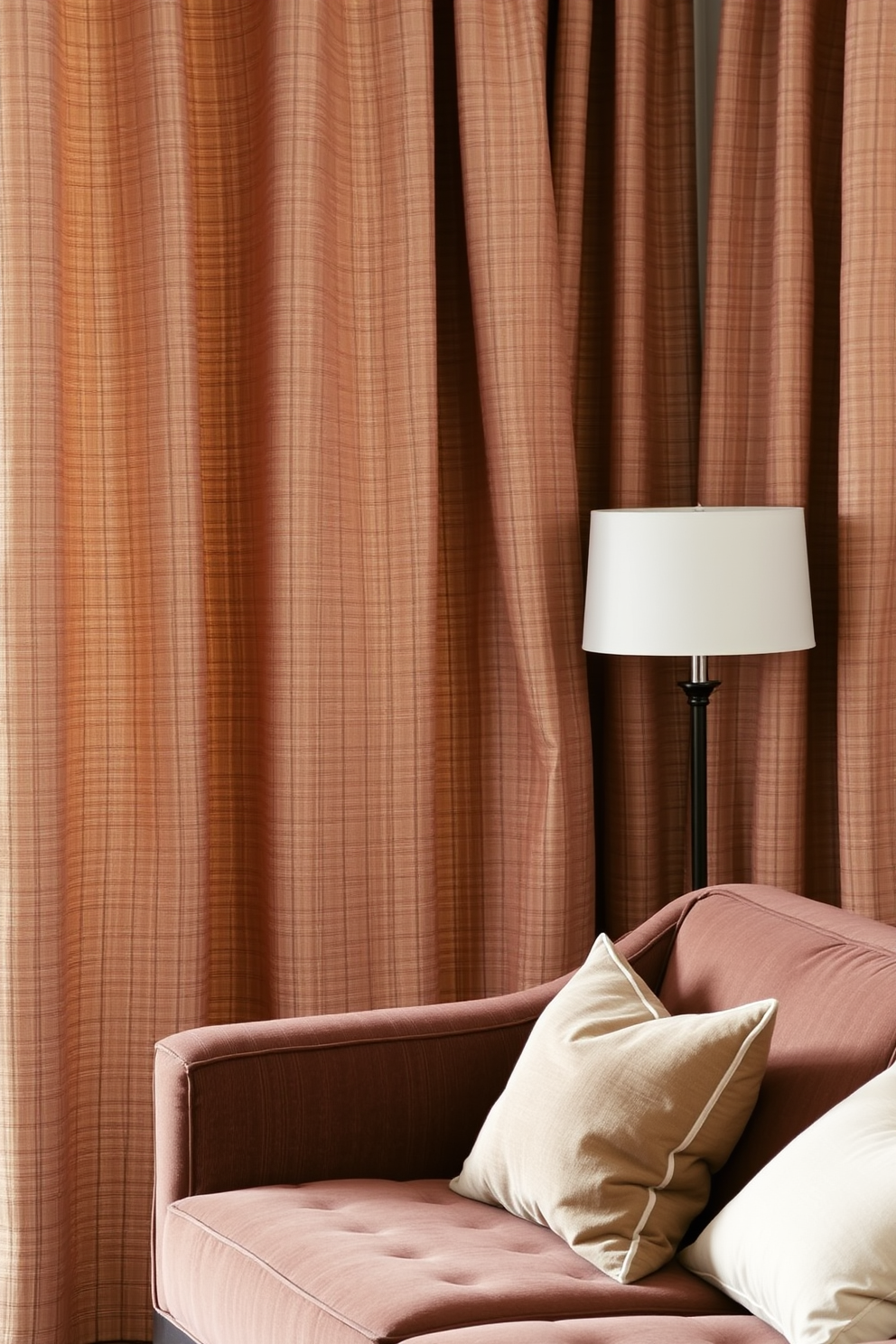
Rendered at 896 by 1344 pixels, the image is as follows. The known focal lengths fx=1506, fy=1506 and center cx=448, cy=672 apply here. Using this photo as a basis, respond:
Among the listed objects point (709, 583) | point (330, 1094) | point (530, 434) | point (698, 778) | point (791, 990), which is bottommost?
point (330, 1094)

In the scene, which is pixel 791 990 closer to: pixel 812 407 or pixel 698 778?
pixel 698 778

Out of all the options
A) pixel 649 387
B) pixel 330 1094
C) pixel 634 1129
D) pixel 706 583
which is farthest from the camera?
pixel 649 387

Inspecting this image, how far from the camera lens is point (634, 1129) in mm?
1792

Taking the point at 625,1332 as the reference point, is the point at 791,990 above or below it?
above

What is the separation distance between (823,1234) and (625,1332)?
0.75 feet

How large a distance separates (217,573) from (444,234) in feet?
2.59

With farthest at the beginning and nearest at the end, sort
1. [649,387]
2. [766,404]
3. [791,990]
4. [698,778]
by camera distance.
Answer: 1. [649,387]
2. [766,404]
3. [698,778]
4. [791,990]

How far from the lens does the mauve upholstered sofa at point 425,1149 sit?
5.32ft

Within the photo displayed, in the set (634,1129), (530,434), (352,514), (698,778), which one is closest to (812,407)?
(530,434)

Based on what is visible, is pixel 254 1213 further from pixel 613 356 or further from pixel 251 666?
pixel 613 356

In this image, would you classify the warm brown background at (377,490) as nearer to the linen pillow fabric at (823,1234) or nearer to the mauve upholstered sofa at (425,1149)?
the mauve upholstered sofa at (425,1149)

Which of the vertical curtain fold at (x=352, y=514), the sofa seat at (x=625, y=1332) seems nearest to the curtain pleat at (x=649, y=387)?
the vertical curtain fold at (x=352, y=514)

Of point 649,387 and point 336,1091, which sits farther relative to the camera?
point 649,387

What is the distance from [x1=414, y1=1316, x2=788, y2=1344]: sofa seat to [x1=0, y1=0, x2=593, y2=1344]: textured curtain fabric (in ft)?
3.77
